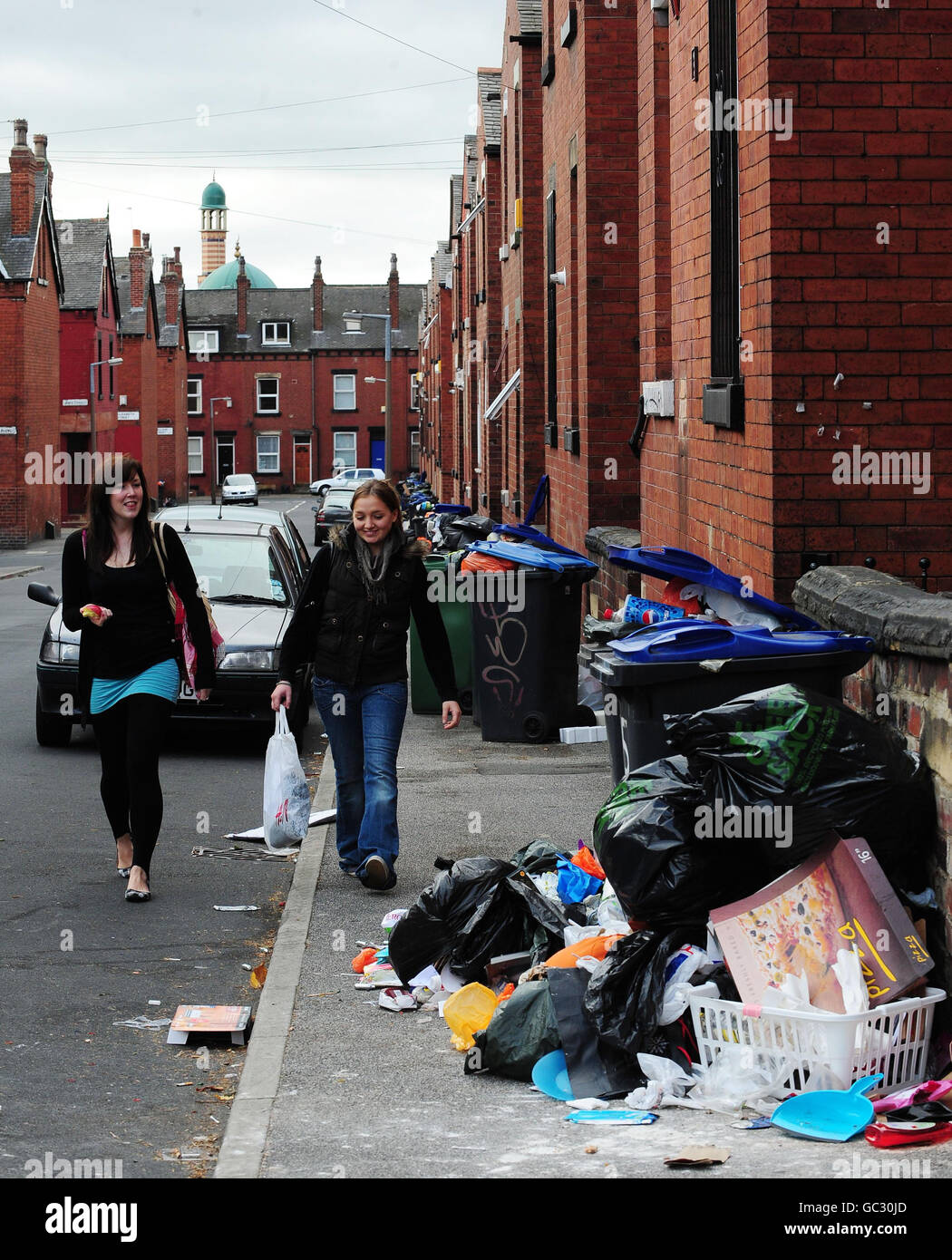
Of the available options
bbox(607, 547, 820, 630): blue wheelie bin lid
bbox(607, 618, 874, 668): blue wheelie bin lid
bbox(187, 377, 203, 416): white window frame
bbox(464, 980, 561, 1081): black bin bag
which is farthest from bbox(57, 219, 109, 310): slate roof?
bbox(464, 980, 561, 1081): black bin bag

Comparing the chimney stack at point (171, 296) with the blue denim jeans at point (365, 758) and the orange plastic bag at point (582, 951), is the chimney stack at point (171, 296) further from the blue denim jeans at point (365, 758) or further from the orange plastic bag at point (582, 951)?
the orange plastic bag at point (582, 951)

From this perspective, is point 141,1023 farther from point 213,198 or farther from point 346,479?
point 213,198

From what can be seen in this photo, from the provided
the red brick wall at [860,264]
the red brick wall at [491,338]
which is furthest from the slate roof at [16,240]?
the red brick wall at [860,264]

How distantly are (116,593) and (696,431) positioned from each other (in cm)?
332

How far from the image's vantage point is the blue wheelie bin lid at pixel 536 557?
998cm

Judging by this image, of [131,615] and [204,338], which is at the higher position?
[204,338]

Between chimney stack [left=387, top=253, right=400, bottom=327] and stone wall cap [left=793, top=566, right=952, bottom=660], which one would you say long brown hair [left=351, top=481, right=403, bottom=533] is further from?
chimney stack [left=387, top=253, right=400, bottom=327]

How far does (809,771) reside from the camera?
14.4ft

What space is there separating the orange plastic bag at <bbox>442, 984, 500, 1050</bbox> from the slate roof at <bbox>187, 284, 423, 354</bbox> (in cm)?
7978

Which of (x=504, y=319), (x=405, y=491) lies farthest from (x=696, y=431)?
(x=405, y=491)

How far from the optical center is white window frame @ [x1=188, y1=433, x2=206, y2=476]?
83000 mm

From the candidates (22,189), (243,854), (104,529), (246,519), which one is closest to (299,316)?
(22,189)

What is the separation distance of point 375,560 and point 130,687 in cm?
124

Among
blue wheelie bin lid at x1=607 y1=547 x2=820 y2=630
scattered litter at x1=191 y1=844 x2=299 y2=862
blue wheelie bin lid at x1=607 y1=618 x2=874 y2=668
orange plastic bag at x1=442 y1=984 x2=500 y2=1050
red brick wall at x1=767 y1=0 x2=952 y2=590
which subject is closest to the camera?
orange plastic bag at x1=442 y1=984 x2=500 y2=1050
